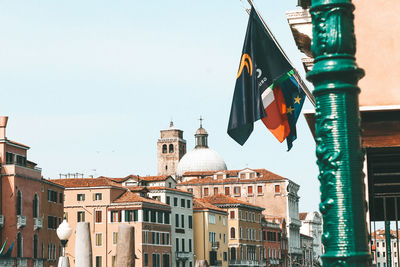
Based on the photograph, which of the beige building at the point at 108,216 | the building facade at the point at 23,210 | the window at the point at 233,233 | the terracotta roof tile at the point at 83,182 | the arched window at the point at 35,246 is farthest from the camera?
the window at the point at 233,233

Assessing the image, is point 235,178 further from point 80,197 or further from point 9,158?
point 9,158

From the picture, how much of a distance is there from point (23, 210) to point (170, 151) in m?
64.3

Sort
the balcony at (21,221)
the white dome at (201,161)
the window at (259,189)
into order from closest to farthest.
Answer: the balcony at (21,221), the window at (259,189), the white dome at (201,161)

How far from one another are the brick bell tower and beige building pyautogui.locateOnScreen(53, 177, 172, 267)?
154ft

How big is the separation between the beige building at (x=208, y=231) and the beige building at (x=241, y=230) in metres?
2.05

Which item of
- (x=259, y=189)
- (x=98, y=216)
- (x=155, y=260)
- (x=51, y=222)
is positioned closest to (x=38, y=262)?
(x=51, y=222)

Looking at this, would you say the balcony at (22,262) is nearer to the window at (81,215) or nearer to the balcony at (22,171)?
the balcony at (22,171)

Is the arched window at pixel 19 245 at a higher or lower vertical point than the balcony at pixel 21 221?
lower

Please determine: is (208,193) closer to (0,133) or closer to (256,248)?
(256,248)

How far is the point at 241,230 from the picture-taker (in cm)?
7862

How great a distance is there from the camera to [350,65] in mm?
3686

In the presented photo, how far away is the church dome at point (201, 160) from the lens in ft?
335

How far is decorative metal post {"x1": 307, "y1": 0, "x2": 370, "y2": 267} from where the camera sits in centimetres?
360

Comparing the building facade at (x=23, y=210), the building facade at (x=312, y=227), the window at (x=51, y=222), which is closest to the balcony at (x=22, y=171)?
the building facade at (x=23, y=210)
